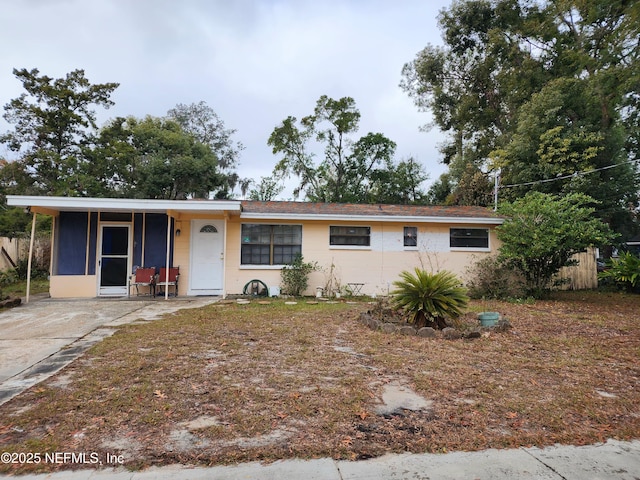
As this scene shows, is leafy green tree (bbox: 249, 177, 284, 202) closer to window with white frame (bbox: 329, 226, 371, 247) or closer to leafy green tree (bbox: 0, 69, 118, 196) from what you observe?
leafy green tree (bbox: 0, 69, 118, 196)

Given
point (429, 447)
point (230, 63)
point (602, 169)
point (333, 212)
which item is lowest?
point (429, 447)

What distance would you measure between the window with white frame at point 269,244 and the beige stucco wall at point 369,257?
183 millimetres

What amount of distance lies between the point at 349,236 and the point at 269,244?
255 centimetres

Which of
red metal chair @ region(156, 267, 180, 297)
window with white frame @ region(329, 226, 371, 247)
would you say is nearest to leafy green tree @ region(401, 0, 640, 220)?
window with white frame @ region(329, 226, 371, 247)

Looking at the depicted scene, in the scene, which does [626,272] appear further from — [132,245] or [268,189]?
[268,189]

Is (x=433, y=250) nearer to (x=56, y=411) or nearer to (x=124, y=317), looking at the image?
(x=124, y=317)

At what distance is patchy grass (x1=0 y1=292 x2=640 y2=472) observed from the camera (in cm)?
258

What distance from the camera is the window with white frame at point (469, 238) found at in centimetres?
1161

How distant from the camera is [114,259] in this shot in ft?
33.5

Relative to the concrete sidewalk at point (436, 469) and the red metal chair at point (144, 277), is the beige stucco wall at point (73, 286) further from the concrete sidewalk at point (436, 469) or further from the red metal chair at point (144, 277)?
the concrete sidewalk at point (436, 469)

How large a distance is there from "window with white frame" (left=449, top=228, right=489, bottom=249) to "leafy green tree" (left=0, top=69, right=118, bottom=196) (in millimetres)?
17770

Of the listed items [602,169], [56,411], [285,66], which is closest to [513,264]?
[602,169]

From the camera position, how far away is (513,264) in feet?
34.5

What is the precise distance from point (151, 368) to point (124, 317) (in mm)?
3749
